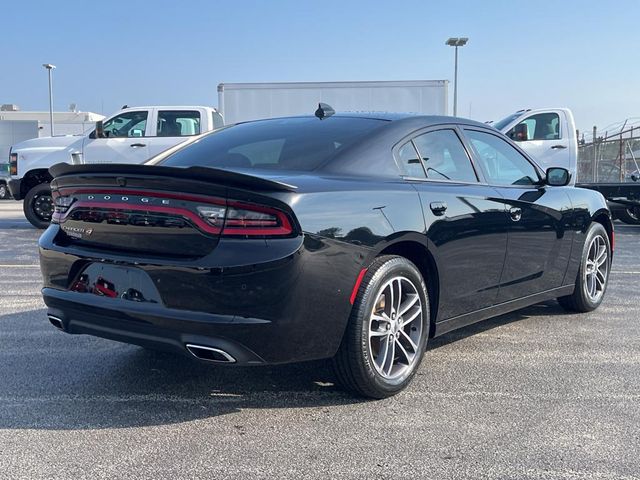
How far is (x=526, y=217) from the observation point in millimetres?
4664

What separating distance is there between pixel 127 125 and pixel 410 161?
30.6 feet

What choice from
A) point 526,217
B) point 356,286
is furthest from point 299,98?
point 356,286

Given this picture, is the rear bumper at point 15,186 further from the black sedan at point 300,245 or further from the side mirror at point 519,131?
the side mirror at point 519,131

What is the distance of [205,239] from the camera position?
121 inches

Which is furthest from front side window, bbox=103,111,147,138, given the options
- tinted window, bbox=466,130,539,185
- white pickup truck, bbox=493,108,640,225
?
tinted window, bbox=466,130,539,185

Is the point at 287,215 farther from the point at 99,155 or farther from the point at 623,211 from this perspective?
the point at 623,211

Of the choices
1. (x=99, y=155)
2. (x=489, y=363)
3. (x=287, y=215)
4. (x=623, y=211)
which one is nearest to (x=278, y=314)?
(x=287, y=215)

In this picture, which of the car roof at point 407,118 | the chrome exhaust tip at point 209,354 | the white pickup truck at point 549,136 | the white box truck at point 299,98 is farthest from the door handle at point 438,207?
the white box truck at point 299,98

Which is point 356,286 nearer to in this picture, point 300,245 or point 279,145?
point 300,245

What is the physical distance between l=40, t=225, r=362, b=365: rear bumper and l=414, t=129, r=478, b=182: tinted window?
109 centimetres

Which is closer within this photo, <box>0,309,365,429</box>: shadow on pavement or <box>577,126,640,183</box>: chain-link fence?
<box>0,309,365,429</box>: shadow on pavement

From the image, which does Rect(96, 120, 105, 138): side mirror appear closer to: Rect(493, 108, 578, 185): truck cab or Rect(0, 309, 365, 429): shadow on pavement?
Rect(493, 108, 578, 185): truck cab

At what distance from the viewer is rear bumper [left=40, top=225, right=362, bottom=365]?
3021 mm

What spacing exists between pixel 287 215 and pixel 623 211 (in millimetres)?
11465
